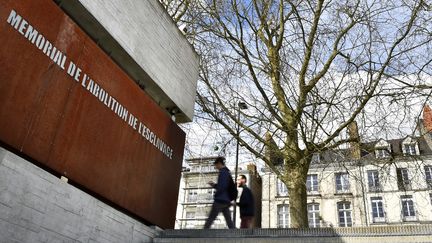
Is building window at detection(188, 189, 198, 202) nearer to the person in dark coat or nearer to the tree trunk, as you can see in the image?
the tree trunk

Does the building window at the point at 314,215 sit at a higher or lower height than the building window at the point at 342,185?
lower

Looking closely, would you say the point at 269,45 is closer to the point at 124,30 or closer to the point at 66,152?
the point at 124,30

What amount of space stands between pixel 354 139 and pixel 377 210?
3049cm

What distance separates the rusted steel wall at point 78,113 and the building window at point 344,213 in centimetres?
3313

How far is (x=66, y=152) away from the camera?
645cm

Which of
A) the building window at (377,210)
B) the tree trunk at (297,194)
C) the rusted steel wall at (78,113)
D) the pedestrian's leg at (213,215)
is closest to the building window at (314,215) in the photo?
the building window at (377,210)

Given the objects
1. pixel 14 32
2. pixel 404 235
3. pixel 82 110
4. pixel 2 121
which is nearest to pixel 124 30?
pixel 82 110

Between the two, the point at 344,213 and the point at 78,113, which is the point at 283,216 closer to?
the point at 344,213

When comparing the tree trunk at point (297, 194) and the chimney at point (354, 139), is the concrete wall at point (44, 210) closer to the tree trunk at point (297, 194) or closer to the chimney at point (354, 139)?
the tree trunk at point (297, 194)

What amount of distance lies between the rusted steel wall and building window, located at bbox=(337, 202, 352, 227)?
3313 cm

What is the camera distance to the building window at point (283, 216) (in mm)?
40031

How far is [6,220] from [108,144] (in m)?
2.78

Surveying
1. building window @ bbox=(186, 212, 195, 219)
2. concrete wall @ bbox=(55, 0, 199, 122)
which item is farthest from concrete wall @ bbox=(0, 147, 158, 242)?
building window @ bbox=(186, 212, 195, 219)

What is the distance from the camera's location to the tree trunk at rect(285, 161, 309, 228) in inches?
420
